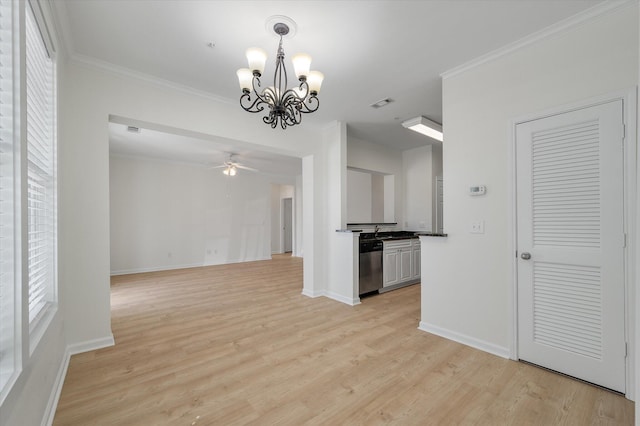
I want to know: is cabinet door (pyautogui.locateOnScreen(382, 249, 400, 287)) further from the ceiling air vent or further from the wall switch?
the ceiling air vent

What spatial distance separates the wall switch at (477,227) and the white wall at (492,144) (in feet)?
0.13

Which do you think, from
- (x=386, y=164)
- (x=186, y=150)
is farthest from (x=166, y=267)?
(x=386, y=164)

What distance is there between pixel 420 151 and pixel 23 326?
6.11m

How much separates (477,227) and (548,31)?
1711 mm

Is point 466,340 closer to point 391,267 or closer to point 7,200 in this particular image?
point 391,267

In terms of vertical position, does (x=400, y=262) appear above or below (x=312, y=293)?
above

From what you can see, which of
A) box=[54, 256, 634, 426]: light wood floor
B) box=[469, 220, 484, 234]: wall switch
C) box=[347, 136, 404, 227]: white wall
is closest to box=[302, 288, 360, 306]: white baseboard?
box=[54, 256, 634, 426]: light wood floor

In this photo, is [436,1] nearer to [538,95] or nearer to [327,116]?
[538,95]

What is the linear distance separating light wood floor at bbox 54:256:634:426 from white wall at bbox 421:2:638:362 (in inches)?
15.5

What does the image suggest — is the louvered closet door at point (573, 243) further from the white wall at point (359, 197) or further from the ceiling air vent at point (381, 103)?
the white wall at point (359, 197)

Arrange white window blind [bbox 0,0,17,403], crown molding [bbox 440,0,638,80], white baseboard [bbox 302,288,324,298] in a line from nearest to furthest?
white window blind [bbox 0,0,17,403] < crown molding [bbox 440,0,638,80] < white baseboard [bbox 302,288,324,298]

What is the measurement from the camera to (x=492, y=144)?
2.66m

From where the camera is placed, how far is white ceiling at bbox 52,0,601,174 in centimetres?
208

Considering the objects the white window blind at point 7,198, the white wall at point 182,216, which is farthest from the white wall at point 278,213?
the white window blind at point 7,198
